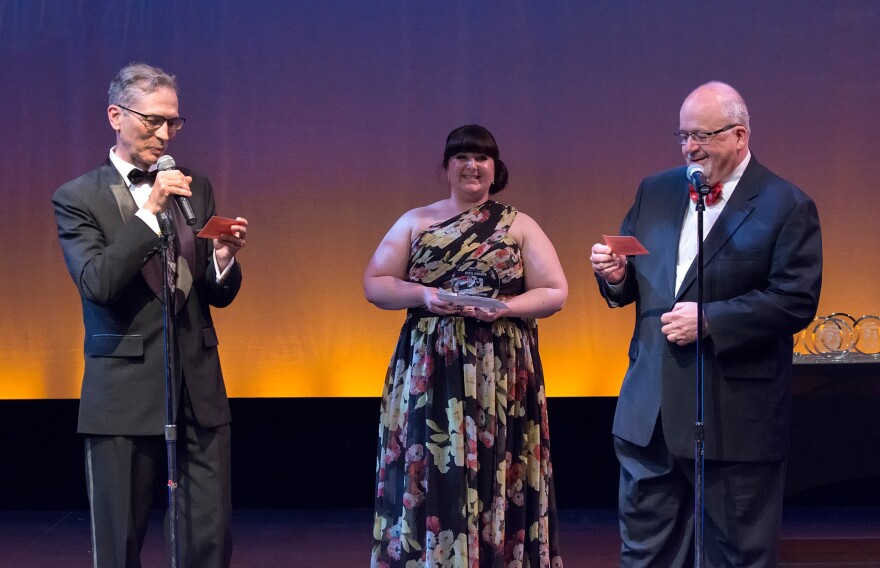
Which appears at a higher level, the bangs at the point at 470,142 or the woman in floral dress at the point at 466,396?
the bangs at the point at 470,142

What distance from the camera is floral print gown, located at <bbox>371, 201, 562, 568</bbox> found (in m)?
3.36

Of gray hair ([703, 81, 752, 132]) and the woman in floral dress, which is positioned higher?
gray hair ([703, 81, 752, 132])

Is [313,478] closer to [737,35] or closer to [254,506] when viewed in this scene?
[254,506]

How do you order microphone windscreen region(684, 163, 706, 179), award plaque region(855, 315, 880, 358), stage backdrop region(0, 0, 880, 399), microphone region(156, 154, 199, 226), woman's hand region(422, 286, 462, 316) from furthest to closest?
stage backdrop region(0, 0, 880, 399), award plaque region(855, 315, 880, 358), woman's hand region(422, 286, 462, 316), microphone windscreen region(684, 163, 706, 179), microphone region(156, 154, 199, 226)

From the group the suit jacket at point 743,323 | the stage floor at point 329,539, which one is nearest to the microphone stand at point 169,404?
the suit jacket at point 743,323

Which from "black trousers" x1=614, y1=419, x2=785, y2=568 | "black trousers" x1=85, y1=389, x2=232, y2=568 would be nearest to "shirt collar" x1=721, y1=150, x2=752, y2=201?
"black trousers" x1=614, y1=419, x2=785, y2=568

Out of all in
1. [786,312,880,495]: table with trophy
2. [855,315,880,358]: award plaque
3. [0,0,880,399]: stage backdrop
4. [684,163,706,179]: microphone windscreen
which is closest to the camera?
[684,163,706,179]: microphone windscreen

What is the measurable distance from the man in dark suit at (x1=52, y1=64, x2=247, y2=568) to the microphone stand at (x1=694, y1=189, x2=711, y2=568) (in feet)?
3.78

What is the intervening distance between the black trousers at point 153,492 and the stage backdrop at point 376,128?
261cm

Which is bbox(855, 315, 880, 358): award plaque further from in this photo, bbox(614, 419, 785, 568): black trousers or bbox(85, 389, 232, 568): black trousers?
bbox(85, 389, 232, 568): black trousers

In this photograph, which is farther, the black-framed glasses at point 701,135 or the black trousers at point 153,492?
the black-framed glasses at point 701,135

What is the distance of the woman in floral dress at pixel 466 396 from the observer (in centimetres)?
336

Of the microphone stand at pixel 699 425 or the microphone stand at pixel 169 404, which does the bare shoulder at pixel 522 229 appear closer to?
the microphone stand at pixel 699 425

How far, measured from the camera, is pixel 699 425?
2.67 metres
